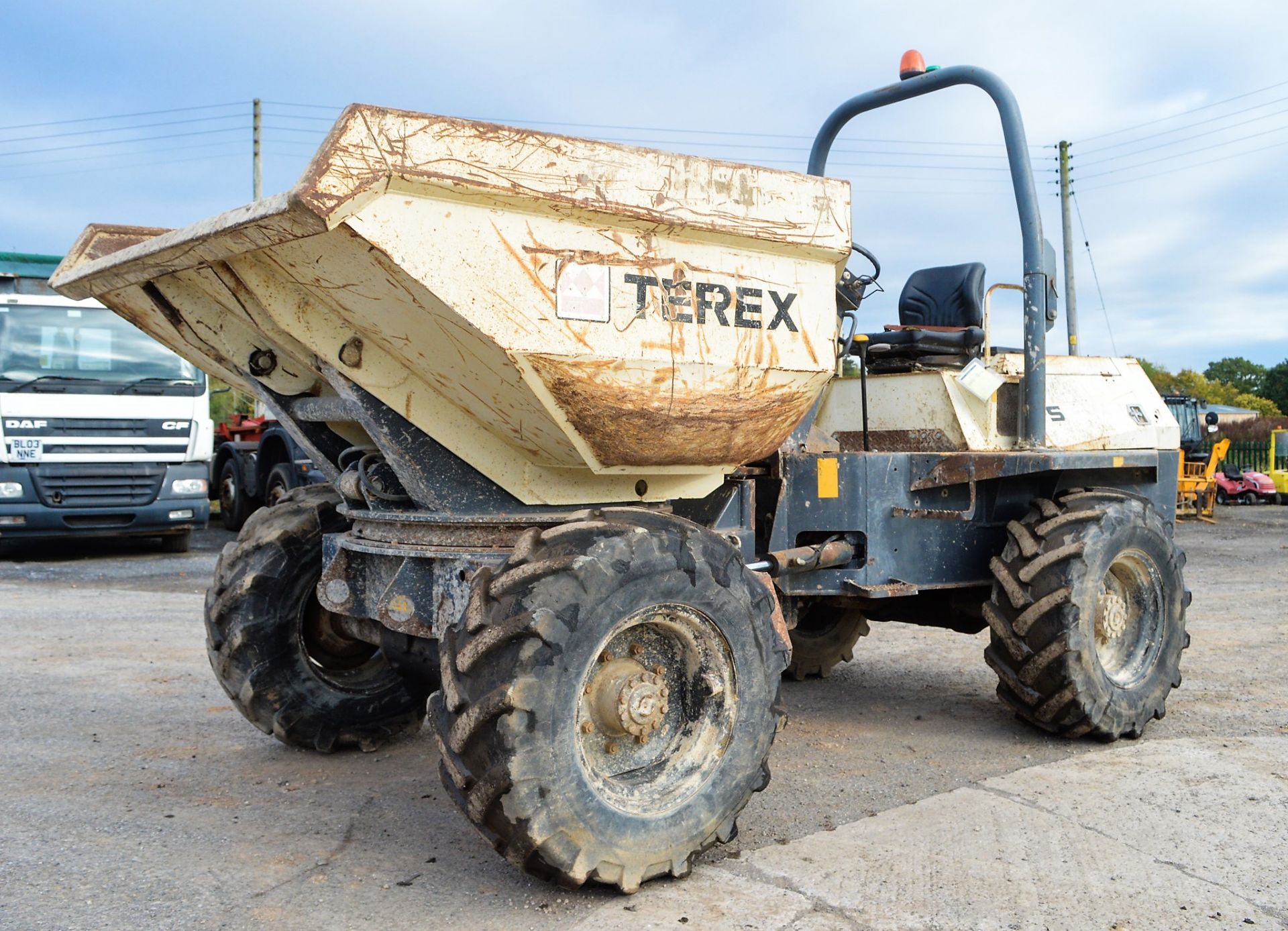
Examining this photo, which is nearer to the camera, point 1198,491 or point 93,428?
point 93,428

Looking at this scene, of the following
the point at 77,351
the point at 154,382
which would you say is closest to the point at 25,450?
the point at 77,351

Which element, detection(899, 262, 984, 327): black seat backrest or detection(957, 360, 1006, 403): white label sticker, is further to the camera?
detection(899, 262, 984, 327): black seat backrest

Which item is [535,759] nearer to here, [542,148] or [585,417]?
[585,417]

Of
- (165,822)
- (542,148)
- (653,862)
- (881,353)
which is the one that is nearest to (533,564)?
(653,862)

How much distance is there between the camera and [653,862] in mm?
3164

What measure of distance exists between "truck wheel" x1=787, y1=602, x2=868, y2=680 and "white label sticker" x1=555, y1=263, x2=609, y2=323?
10.4 feet

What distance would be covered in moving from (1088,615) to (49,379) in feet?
33.1

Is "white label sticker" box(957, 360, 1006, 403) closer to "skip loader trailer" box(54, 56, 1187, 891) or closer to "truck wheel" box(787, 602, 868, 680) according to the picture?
"skip loader trailer" box(54, 56, 1187, 891)

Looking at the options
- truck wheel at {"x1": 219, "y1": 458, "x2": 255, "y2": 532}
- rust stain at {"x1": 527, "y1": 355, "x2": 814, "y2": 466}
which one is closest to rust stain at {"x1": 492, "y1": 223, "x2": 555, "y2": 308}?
rust stain at {"x1": 527, "y1": 355, "x2": 814, "y2": 466}

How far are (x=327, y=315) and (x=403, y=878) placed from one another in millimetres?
1624

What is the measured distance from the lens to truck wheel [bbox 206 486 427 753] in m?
4.26

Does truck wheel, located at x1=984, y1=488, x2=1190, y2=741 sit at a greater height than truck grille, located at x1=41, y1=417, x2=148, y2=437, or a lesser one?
lesser

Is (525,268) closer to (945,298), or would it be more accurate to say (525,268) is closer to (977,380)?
(977,380)

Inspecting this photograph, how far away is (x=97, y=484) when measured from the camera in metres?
11.6
